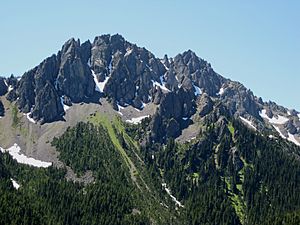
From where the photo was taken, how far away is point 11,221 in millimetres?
198500
